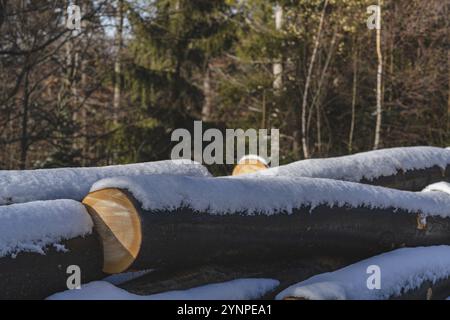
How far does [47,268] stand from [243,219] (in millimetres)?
977

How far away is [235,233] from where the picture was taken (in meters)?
3.20

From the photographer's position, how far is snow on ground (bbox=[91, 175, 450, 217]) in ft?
9.61

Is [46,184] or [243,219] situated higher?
[46,184]

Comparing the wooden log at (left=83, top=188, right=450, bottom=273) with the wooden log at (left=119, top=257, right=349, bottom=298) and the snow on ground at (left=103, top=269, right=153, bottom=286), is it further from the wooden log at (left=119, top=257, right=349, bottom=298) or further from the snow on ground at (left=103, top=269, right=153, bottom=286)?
the snow on ground at (left=103, top=269, right=153, bottom=286)

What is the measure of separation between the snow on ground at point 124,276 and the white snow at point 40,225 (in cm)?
33

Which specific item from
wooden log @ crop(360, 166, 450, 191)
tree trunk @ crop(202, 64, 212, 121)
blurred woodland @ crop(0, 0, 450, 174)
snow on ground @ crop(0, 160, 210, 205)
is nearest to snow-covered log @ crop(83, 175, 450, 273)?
snow on ground @ crop(0, 160, 210, 205)

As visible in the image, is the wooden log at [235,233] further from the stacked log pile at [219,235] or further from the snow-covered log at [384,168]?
the snow-covered log at [384,168]

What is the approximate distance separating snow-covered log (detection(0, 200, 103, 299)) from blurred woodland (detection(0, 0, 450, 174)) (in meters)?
9.46

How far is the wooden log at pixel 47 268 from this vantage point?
2.70 meters

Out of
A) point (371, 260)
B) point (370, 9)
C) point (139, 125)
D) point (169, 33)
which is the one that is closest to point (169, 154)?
point (139, 125)

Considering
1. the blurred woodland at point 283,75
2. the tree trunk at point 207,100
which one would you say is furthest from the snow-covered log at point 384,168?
the tree trunk at point 207,100

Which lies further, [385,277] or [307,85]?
[307,85]

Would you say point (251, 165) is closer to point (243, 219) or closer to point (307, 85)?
point (243, 219)

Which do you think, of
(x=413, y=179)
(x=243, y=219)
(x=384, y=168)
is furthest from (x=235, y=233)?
(x=413, y=179)
